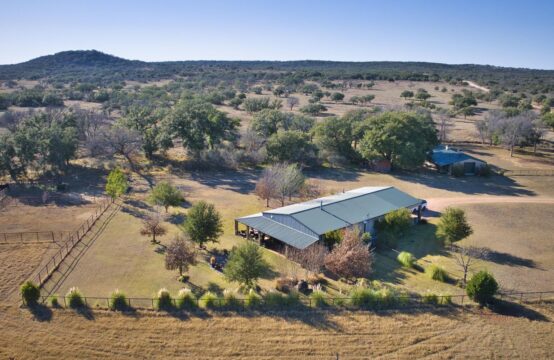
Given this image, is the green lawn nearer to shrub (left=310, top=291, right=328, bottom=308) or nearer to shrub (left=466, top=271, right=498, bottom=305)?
shrub (left=466, top=271, right=498, bottom=305)

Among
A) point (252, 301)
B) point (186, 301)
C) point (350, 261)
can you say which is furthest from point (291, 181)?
point (186, 301)

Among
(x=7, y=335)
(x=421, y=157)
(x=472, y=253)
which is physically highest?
(x=421, y=157)

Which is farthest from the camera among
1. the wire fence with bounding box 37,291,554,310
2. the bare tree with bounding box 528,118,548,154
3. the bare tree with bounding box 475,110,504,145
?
the bare tree with bounding box 475,110,504,145

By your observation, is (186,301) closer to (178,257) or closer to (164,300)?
(164,300)

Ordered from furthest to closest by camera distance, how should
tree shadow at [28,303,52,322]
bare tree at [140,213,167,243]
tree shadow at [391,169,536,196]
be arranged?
tree shadow at [391,169,536,196] < bare tree at [140,213,167,243] < tree shadow at [28,303,52,322]

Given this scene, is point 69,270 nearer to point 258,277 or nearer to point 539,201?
point 258,277

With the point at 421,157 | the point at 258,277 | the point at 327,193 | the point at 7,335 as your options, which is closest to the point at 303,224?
the point at 258,277

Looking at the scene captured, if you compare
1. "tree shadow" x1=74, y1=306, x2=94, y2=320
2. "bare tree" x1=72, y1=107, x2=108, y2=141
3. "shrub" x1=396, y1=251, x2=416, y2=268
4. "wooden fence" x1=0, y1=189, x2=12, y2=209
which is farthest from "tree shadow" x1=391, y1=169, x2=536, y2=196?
"bare tree" x1=72, y1=107, x2=108, y2=141
